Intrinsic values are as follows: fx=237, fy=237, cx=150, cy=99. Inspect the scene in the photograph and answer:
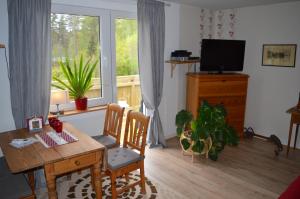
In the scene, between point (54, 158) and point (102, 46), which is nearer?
point (54, 158)

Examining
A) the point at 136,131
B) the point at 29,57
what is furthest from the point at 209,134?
the point at 29,57

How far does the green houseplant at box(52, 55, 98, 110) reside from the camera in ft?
9.87

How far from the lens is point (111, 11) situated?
3.31 meters

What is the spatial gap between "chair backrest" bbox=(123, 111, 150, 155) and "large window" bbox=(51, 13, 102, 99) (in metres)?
0.97

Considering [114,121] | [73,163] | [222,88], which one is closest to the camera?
[73,163]

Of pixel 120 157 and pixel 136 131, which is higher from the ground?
pixel 136 131

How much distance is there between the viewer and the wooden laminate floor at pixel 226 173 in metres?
2.71

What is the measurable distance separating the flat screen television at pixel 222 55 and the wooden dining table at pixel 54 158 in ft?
8.65

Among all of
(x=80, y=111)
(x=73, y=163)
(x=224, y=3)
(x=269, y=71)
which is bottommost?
(x=73, y=163)

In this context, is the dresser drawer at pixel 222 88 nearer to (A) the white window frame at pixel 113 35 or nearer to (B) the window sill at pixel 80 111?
(A) the white window frame at pixel 113 35

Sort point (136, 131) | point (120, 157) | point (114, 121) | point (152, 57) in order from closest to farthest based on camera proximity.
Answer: point (120, 157)
point (136, 131)
point (114, 121)
point (152, 57)

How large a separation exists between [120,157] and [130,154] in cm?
12

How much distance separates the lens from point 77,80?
10.1ft

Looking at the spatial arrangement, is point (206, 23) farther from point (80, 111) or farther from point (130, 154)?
point (130, 154)
